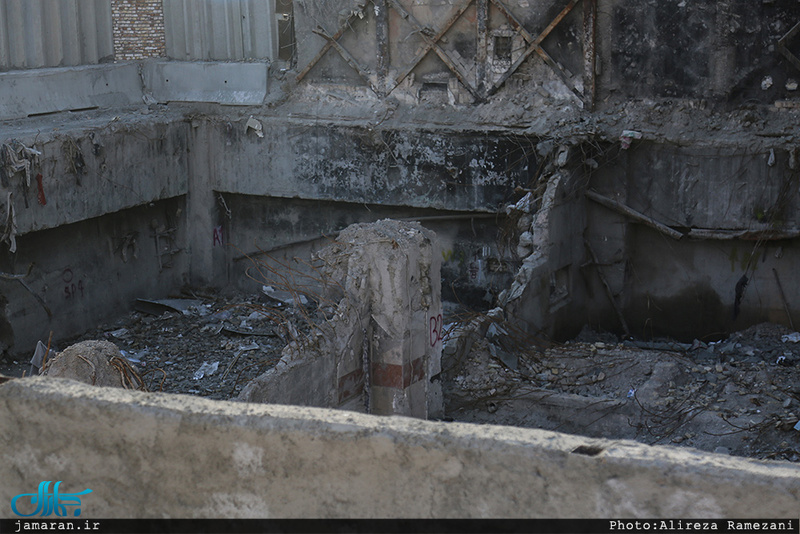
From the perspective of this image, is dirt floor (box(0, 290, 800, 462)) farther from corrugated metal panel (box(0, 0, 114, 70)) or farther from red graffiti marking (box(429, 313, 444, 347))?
corrugated metal panel (box(0, 0, 114, 70))

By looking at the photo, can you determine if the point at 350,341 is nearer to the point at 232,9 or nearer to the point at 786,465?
the point at 786,465

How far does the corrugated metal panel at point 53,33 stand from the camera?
48.2 feet

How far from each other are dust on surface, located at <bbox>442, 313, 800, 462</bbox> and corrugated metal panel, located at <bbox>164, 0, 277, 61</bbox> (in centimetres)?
717

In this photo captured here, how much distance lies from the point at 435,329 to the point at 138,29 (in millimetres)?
9587

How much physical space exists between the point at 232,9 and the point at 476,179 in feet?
16.7

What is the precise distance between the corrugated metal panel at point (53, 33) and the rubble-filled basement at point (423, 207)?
4 centimetres

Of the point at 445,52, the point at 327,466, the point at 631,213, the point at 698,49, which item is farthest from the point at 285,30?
the point at 327,466

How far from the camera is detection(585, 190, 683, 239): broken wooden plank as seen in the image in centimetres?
1359

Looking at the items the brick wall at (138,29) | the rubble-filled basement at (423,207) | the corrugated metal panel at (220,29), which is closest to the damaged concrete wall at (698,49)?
the rubble-filled basement at (423,207)

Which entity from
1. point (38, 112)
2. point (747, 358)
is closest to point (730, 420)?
point (747, 358)

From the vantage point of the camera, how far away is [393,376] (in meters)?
9.24

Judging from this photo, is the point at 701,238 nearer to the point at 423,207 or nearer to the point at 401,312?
the point at 423,207

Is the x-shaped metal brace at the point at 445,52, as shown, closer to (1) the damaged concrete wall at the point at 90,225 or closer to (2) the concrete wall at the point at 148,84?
(2) the concrete wall at the point at 148,84

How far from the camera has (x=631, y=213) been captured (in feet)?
44.9
